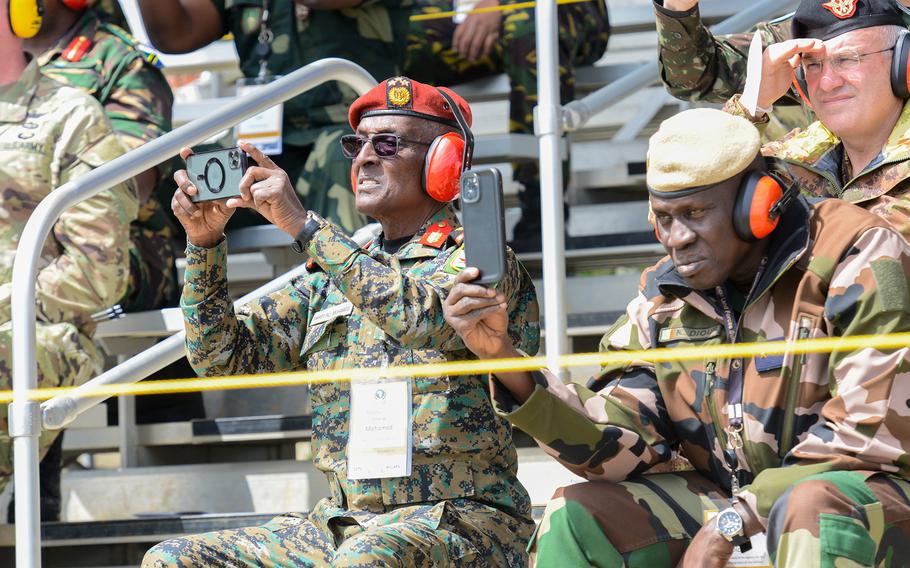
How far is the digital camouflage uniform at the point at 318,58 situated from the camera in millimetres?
4215

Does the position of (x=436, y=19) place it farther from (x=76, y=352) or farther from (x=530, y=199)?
(x=76, y=352)

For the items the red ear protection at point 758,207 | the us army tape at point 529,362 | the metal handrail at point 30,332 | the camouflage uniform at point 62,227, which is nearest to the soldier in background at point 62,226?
the camouflage uniform at point 62,227

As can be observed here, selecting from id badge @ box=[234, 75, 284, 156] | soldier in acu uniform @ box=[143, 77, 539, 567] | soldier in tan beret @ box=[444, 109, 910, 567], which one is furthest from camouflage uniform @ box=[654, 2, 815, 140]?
id badge @ box=[234, 75, 284, 156]

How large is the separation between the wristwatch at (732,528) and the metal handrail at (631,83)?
1551 mm

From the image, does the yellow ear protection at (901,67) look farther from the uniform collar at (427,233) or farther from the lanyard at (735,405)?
the uniform collar at (427,233)

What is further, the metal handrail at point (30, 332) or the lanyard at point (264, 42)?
the lanyard at point (264, 42)

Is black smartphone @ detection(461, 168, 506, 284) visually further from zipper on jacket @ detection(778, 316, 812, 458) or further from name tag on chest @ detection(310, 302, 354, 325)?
name tag on chest @ detection(310, 302, 354, 325)

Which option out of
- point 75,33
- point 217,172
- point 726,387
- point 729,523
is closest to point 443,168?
point 217,172

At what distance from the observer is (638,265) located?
4.51 metres

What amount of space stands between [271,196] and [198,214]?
21 centimetres

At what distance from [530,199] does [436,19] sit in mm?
680

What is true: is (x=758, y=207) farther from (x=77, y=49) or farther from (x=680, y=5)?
(x=77, y=49)

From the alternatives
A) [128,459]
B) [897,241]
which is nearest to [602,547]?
[897,241]

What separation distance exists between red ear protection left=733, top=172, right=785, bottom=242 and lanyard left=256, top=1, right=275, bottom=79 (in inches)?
97.9
